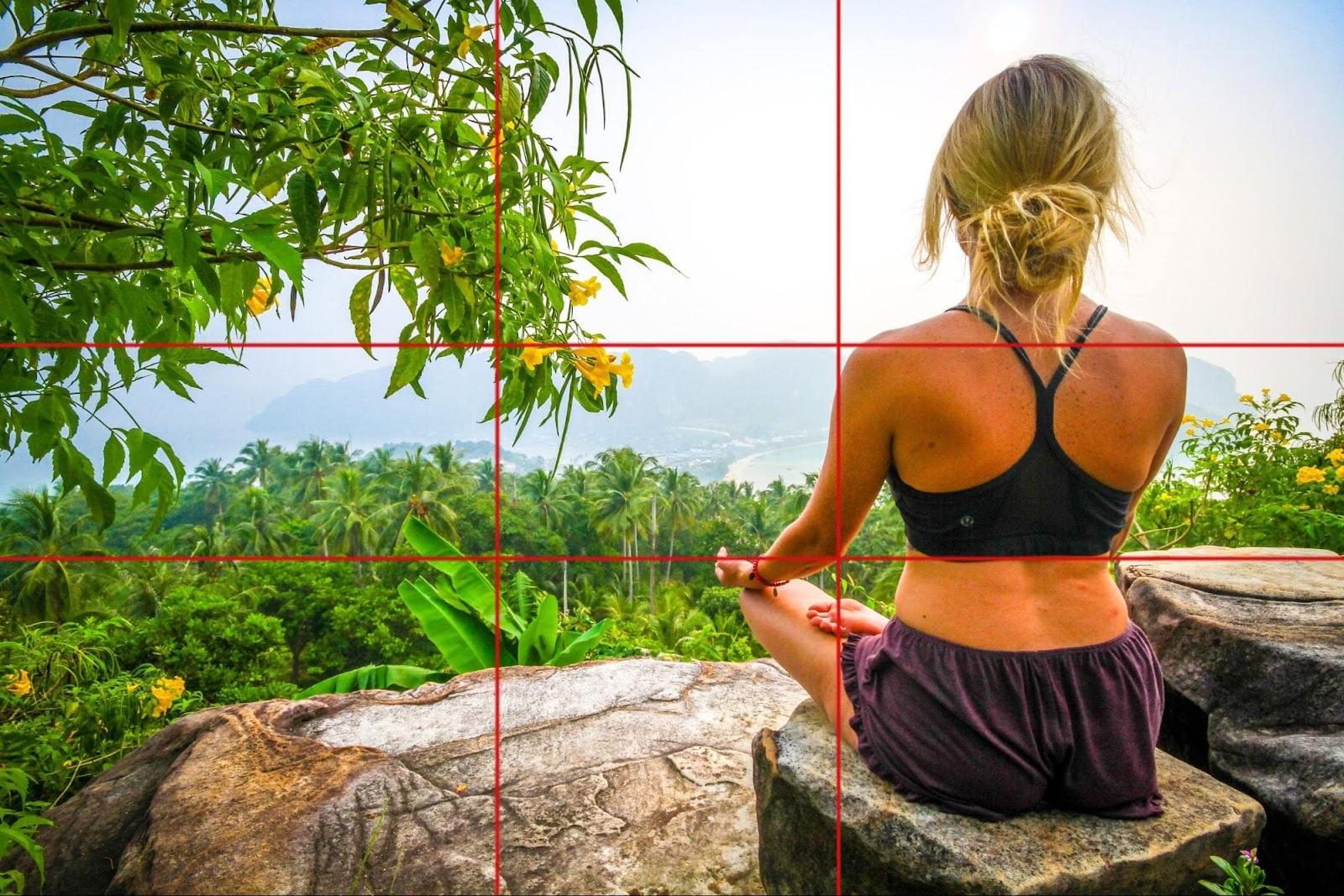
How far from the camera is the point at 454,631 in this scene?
1646 millimetres

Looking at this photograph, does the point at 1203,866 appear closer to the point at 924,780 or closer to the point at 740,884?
the point at 924,780

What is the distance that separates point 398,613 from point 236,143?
3.90 m

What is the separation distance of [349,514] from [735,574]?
5.23 metres

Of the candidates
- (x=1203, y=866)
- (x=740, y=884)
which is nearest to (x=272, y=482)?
(x=740, y=884)

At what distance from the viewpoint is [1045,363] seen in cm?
59

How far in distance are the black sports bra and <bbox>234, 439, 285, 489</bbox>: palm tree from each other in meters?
A: 1.52

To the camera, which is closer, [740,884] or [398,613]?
[740,884]

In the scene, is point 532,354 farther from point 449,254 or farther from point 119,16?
point 119,16

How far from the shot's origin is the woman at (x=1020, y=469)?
0.58 metres

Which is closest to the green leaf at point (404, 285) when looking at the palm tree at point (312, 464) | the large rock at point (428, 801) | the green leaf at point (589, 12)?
the green leaf at point (589, 12)

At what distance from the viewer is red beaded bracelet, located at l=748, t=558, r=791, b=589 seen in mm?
811

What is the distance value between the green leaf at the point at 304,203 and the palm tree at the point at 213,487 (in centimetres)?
113

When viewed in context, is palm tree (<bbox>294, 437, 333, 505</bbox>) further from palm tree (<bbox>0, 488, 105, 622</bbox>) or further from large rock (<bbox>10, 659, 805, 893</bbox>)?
large rock (<bbox>10, 659, 805, 893</bbox>)

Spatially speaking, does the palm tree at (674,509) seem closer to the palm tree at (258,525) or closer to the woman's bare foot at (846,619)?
the palm tree at (258,525)
